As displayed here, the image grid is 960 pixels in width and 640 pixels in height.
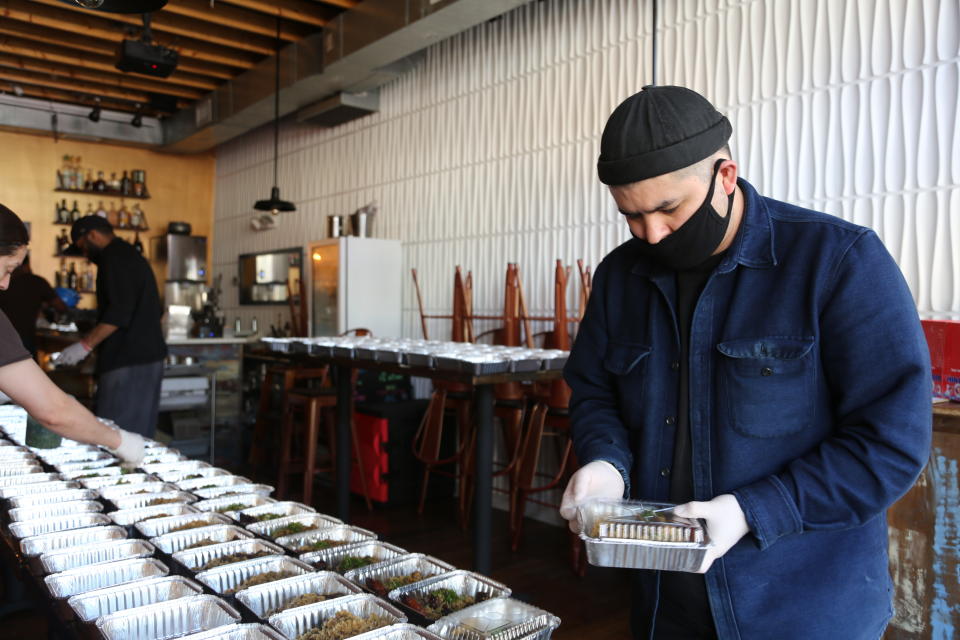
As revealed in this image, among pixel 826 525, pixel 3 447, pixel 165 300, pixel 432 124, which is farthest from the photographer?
pixel 165 300

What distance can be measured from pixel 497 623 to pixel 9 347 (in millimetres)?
1555

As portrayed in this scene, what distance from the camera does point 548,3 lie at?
5.01 m

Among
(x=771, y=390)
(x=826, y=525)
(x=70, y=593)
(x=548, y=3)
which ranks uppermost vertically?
(x=548, y=3)

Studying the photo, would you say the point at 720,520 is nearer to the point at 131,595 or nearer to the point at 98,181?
the point at 131,595

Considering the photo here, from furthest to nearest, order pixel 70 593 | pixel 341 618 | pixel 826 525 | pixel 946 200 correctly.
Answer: pixel 946 200 → pixel 70 593 → pixel 341 618 → pixel 826 525

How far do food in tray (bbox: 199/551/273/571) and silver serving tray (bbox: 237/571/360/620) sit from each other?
0.74 feet

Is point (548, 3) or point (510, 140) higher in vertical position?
point (548, 3)

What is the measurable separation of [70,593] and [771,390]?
1.40 m

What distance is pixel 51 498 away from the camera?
6.66 feet

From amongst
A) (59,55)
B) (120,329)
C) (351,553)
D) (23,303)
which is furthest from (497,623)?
(59,55)

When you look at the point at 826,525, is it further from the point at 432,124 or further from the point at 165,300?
the point at 165,300

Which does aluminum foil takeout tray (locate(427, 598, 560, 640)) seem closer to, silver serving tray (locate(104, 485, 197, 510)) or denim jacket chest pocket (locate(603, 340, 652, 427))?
denim jacket chest pocket (locate(603, 340, 652, 427))

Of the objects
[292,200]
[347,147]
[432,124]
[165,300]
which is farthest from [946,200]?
[165,300]

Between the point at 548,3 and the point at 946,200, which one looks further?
the point at 548,3
